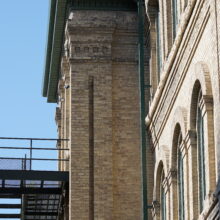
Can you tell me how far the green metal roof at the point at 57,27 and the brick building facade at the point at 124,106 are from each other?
0.11 feet

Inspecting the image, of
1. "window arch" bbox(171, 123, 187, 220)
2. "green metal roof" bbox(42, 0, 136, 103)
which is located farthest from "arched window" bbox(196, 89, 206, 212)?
"green metal roof" bbox(42, 0, 136, 103)

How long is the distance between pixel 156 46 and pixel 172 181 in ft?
17.3

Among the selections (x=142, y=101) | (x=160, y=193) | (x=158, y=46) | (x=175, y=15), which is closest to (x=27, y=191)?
(x=142, y=101)

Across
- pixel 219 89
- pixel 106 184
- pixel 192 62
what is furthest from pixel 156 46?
pixel 219 89

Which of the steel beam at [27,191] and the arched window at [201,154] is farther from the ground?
the steel beam at [27,191]

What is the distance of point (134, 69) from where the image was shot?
33.7 meters

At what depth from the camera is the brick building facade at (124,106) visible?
27797 millimetres

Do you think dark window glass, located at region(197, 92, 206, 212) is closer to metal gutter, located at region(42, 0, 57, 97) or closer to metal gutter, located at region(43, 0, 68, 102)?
metal gutter, located at region(43, 0, 68, 102)

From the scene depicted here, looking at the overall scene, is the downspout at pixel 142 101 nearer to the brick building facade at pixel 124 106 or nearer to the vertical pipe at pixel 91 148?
the brick building facade at pixel 124 106

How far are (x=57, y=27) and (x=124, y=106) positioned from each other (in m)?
4.75

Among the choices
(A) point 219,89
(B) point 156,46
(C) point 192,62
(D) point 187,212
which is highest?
(B) point 156,46

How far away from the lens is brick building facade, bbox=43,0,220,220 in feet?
91.2

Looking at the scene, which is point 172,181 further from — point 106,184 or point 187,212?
point 106,184

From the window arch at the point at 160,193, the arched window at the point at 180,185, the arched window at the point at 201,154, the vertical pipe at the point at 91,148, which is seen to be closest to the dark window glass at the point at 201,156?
the arched window at the point at 201,154
